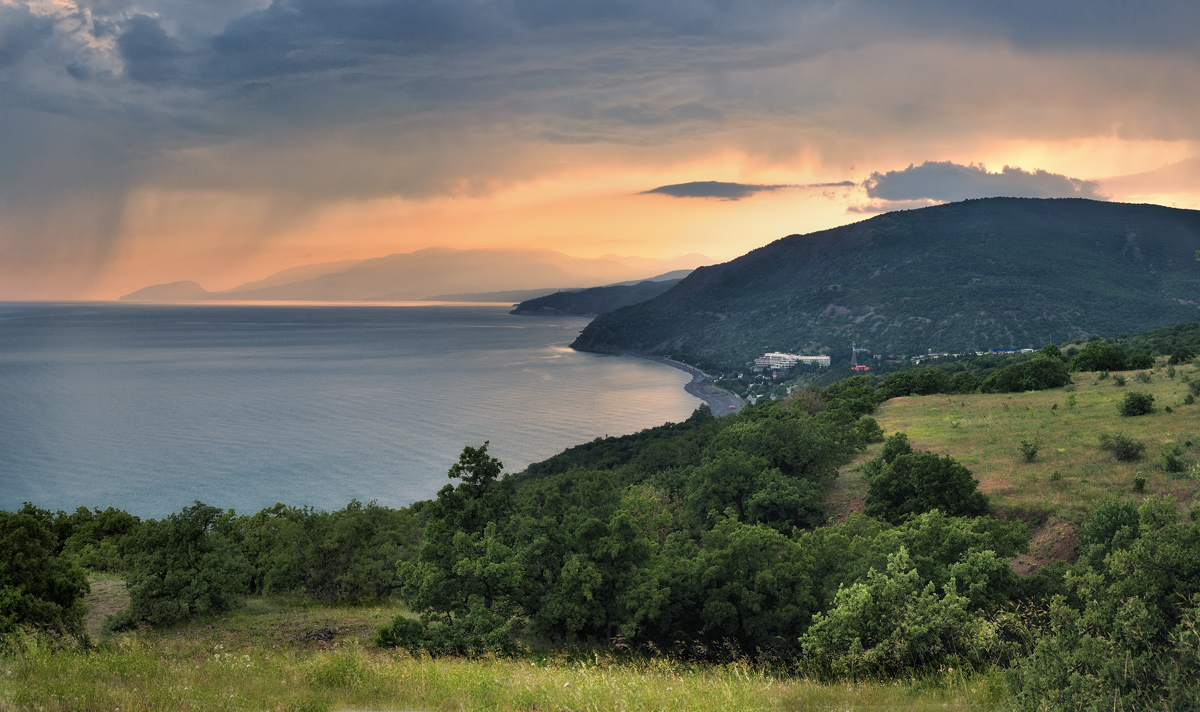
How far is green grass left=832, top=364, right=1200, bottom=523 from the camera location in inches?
992

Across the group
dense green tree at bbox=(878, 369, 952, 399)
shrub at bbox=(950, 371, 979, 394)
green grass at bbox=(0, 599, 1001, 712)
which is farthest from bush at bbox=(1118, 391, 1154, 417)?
green grass at bbox=(0, 599, 1001, 712)

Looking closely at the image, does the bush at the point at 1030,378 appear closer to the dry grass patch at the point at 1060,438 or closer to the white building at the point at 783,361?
the dry grass patch at the point at 1060,438

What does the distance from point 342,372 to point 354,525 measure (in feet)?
531

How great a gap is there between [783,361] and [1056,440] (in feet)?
485

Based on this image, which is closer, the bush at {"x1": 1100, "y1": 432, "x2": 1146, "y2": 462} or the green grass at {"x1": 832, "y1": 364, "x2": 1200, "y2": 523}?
the green grass at {"x1": 832, "y1": 364, "x2": 1200, "y2": 523}

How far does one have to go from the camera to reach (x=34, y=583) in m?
17.2

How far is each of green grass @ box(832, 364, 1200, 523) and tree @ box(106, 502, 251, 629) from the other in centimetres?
2798

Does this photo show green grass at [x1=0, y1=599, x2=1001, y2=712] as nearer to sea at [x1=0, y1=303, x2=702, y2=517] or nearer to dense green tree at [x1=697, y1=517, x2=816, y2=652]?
dense green tree at [x1=697, y1=517, x2=816, y2=652]

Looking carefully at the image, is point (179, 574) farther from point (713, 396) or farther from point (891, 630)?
point (713, 396)

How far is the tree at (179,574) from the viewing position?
21031 mm

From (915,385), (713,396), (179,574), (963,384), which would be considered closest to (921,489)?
(179,574)

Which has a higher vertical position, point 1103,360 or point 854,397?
point 1103,360

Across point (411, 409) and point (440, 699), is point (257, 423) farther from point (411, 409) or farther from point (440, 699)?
point (440, 699)

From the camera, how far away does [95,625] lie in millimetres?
21344
